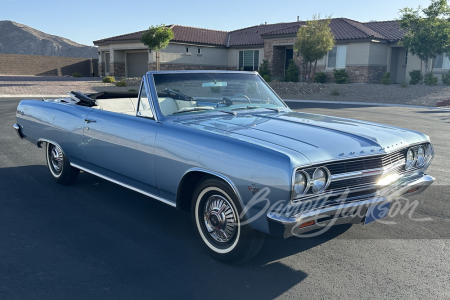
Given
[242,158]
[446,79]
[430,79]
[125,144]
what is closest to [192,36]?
[430,79]

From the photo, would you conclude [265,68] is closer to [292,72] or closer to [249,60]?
[292,72]

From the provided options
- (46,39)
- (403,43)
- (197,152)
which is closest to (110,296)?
(197,152)

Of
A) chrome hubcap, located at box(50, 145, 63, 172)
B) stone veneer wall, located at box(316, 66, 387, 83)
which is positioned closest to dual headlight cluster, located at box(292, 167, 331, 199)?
chrome hubcap, located at box(50, 145, 63, 172)

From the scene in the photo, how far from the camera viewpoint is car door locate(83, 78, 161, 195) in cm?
415

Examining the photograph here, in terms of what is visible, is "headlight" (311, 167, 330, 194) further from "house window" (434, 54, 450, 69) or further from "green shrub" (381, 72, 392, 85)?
"house window" (434, 54, 450, 69)

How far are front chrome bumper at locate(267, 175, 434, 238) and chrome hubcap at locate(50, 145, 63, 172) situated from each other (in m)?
3.72

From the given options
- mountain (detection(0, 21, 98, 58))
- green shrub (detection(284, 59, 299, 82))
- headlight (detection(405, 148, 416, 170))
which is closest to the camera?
headlight (detection(405, 148, 416, 170))

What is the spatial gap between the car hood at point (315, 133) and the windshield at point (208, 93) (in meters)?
0.25

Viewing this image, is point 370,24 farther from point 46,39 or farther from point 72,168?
point 46,39

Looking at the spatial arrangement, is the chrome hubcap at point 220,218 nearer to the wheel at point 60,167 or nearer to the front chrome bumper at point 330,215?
the front chrome bumper at point 330,215

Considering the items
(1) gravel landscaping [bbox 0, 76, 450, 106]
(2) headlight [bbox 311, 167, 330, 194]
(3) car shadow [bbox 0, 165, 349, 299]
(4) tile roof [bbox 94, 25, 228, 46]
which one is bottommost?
(3) car shadow [bbox 0, 165, 349, 299]

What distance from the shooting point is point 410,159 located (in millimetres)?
3973

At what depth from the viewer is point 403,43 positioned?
24.3 m

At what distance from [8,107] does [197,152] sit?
15.3 meters
